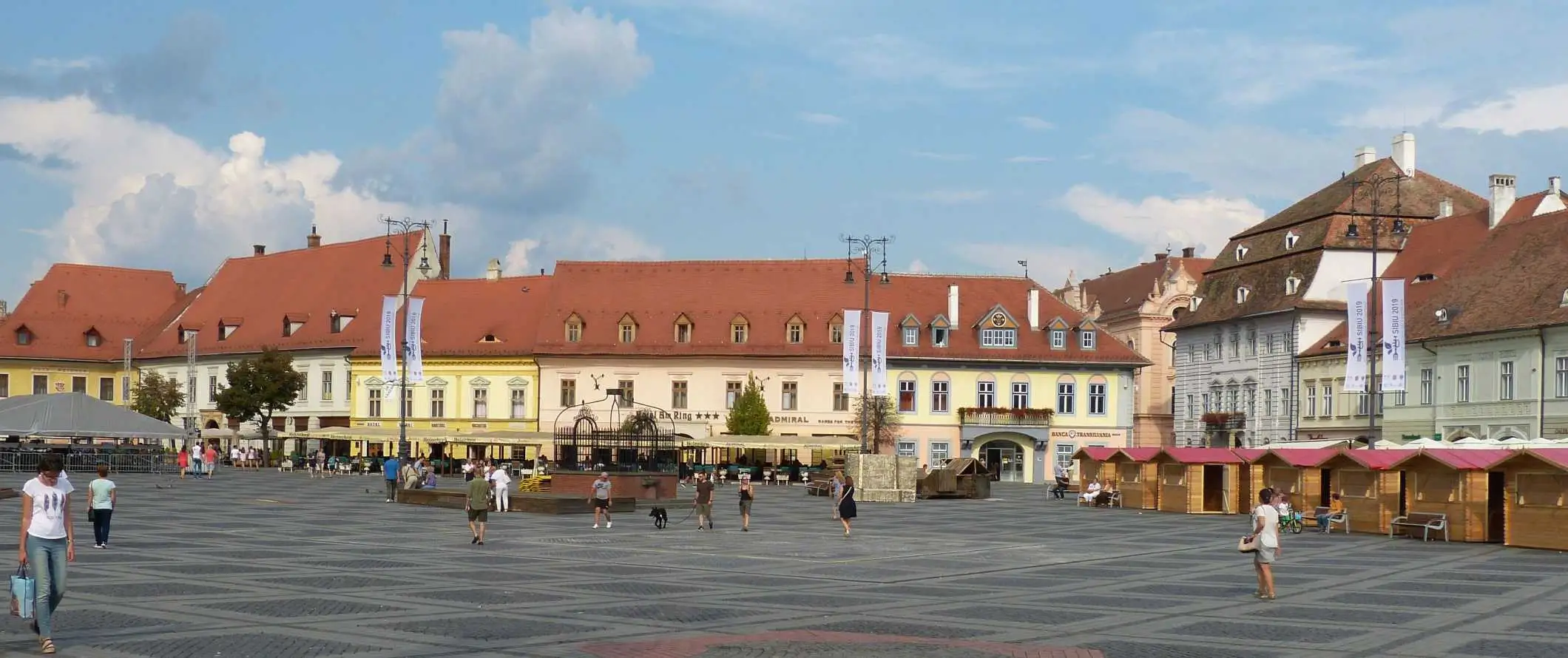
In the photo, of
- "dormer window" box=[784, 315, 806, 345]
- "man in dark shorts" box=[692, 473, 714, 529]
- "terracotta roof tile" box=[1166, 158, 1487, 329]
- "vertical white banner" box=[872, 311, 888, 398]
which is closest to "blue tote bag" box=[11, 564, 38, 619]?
"man in dark shorts" box=[692, 473, 714, 529]

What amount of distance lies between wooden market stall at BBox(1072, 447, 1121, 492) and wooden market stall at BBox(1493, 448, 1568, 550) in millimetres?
19312

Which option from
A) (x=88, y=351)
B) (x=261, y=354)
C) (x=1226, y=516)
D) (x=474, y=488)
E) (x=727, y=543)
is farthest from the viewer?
(x=88, y=351)

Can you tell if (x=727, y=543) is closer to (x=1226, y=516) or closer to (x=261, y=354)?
(x=1226, y=516)

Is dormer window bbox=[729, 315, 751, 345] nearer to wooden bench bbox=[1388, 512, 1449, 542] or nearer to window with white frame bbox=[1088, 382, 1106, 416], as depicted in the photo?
window with white frame bbox=[1088, 382, 1106, 416]

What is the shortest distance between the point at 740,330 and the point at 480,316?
1354 centimetres

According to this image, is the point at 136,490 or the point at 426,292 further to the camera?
the point at 426,292

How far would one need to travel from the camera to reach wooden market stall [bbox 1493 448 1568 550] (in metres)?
33.5

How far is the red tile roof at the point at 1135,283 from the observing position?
10938cm

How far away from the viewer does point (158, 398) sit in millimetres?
90812

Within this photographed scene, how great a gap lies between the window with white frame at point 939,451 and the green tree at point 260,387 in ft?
99.0

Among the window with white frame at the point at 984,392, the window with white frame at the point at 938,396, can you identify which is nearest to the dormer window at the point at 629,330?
the window with white frame at the point at 938,396

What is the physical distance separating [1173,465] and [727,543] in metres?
21.8

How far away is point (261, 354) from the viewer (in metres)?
84.8

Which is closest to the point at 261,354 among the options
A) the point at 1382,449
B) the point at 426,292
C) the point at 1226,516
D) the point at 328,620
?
the point at 426,292
